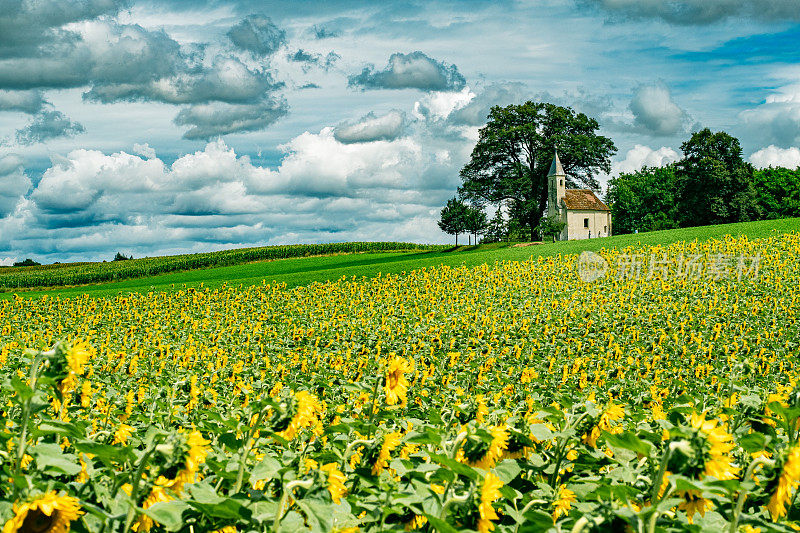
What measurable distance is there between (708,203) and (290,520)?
69.1m

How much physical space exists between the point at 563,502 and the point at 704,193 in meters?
68.9

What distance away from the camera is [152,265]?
185 feet

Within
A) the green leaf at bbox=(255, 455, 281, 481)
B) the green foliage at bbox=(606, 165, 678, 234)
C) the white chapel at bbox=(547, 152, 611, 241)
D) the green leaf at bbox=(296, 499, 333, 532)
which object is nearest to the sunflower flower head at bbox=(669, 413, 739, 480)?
the green leaf at bbox=(296, 499, 333, 532)

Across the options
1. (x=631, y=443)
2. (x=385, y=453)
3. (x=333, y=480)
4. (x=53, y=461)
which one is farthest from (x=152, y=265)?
(x=631, y=443)

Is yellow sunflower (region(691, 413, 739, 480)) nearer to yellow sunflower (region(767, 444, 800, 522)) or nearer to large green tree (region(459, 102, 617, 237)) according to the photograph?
yellow sunflower (region(767, 444, 800, 522))

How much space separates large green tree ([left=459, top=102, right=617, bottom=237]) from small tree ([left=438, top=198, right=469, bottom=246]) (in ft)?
4.98

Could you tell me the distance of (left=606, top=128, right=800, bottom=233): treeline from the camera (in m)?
61.8

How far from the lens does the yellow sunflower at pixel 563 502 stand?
7.55ft

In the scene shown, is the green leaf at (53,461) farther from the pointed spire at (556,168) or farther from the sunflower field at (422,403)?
the pointed spire at (556,168)

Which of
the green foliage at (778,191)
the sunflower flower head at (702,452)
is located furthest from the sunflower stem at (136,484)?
the green foliage at (778,191)

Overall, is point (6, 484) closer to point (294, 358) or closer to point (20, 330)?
point (294, 358)

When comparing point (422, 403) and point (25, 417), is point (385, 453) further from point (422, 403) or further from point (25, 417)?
point (422, 403)

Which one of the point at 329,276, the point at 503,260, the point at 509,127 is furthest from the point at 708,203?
the point at 329,276

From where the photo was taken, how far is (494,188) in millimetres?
60188
